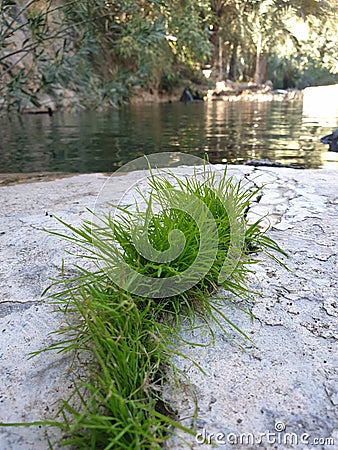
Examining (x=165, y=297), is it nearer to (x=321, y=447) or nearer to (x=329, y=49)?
(x=321, y=447)

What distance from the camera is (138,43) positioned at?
4348 millimetres

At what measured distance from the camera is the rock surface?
0.92 meters

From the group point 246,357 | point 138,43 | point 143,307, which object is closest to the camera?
point 246,357

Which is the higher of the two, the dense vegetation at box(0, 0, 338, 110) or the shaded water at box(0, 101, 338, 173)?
the dense vegetation at box(0, 0, 338, 110)

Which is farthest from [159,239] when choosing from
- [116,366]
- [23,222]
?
[23,222]

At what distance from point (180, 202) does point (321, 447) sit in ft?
3.19

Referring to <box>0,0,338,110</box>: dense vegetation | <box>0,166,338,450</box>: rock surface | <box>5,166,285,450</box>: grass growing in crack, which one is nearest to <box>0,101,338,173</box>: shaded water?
<box>0,0,338,110</box>: dense vegetation

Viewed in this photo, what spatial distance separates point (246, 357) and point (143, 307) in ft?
1.14

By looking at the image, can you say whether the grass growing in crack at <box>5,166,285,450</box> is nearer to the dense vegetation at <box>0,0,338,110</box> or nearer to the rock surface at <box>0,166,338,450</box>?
the rock surface at <box>0,166,338,450</box>

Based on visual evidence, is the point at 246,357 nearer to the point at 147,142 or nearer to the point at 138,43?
the point at 138,43

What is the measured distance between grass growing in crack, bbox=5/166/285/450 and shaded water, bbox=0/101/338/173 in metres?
2.96

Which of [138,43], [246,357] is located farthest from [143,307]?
[138,43]

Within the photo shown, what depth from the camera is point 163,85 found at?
16.4m

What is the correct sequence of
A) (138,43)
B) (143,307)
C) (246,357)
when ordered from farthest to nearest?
(138,43) < (143,307) < (246,357)
